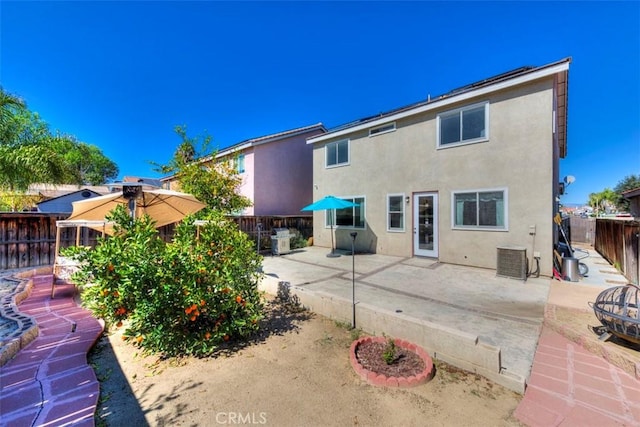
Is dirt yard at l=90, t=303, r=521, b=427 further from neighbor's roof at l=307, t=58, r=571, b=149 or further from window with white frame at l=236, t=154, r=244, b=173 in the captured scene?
window with white frame at l=236, t=154, r=244, b=173

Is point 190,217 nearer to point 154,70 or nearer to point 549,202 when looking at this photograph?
point 549,202

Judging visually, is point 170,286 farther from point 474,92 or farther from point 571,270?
point 474,92

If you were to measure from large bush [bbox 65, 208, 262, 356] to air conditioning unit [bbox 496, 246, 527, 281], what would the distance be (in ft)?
22.3

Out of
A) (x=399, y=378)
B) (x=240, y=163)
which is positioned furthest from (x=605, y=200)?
(x=399, y=378)

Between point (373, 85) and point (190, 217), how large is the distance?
16604 mm

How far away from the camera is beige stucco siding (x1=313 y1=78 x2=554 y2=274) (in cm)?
684

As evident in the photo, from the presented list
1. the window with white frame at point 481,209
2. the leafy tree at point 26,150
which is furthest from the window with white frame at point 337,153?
the leafy tree at point 26,150

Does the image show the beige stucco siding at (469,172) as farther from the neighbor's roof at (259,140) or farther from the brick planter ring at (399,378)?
the brick planter ring at (399,378)

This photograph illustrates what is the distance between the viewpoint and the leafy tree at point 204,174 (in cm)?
1172

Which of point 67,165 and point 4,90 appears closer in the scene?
point 4,90

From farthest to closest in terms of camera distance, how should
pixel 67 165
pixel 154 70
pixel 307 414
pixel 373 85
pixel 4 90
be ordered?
pixel 373 85 < pixel 154 70 < pixel 67 165 < pixel 4 90 < pixel 307 414

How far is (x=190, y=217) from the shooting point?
364cm

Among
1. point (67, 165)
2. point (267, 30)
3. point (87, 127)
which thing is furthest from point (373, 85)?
point (87, 127)

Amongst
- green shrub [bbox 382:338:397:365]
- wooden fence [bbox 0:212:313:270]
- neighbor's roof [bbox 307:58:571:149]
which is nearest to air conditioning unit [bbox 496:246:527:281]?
neighbor's roof [bbox 307:58:571:149]
